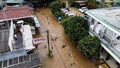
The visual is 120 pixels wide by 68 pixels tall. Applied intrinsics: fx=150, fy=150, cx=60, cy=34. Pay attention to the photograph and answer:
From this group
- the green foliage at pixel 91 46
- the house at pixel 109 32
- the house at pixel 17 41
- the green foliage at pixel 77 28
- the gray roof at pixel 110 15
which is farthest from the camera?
the green foliage at pixel 77 28

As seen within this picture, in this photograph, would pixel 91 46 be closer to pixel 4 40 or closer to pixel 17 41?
pixel 17 41

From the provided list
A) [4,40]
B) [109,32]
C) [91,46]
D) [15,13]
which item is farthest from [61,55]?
[15,13]

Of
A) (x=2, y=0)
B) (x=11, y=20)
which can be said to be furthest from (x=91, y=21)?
(x=2, y=0)

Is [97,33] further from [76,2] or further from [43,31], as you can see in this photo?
[76,2]

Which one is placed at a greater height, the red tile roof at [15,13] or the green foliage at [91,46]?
the red tile roof at [15,13]

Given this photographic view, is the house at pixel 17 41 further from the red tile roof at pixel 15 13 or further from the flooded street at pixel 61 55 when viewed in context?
the flooded street at pixel 61 55

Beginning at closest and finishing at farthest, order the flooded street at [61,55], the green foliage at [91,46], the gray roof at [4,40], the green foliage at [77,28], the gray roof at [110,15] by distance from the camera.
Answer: the green foliage at [91,46] → the gray roof at [4,40] → the gray roof at [110,15] → the flooded street at [61,55] → the green foliage at [77,28]

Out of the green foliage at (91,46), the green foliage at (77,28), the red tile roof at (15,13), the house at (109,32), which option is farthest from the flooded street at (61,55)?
the red tile roof at (15,13)

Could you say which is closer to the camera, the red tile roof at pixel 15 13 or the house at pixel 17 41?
the house at pixel 17 41
